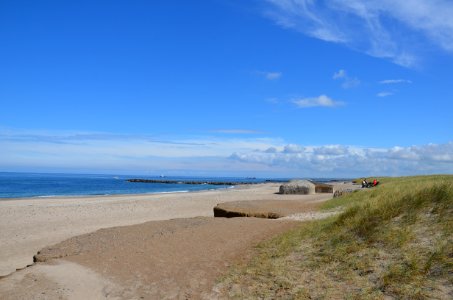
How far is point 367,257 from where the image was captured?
328 inches

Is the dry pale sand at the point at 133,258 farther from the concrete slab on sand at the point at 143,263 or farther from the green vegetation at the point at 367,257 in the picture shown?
the green vegetation at the point at 367,257

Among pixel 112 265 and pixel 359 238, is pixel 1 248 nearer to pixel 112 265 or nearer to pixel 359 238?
pixel 112 265

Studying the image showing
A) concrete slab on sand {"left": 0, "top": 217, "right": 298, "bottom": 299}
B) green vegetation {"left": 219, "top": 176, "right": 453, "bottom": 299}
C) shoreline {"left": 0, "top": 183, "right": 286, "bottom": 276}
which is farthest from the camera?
shoreline {"left": 0, "top": 183, "right": 286, "bottom": 276}

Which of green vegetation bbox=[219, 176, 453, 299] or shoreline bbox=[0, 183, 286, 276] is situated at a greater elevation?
green vegetation bbox=[219, 176, 453, 299]

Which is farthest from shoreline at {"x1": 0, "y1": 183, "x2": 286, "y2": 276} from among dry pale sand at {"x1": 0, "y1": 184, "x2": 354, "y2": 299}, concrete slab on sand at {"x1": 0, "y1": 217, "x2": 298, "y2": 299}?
concrete slab on sand at {"x1": 0, "y1": 217, "x2": 298, "y2": 299}

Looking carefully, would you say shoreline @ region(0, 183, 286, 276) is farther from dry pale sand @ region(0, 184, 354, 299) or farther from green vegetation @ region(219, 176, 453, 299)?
green vegetation @ region(219, 176, 453, 299)

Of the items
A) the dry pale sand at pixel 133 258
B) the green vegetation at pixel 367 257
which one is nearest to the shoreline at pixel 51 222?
the dry pale sand at pixel 133 258

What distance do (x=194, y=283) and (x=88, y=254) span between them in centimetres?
387

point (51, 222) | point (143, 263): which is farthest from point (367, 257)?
point (51, 222)

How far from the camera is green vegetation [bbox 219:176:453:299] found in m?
7.05

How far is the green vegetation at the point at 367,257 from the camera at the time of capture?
705cm

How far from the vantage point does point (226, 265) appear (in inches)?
376

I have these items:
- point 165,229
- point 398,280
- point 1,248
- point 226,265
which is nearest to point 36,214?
point 1,248

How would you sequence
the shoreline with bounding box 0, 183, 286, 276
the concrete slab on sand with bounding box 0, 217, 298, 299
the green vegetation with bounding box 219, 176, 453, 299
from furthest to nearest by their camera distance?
the shoreline with bounding box 0, 183, 286, 276, the concrete slab on sand with bounding box 0, 217, 298, 299, the green vegetation with bounding box 219, 176, 453, 299
